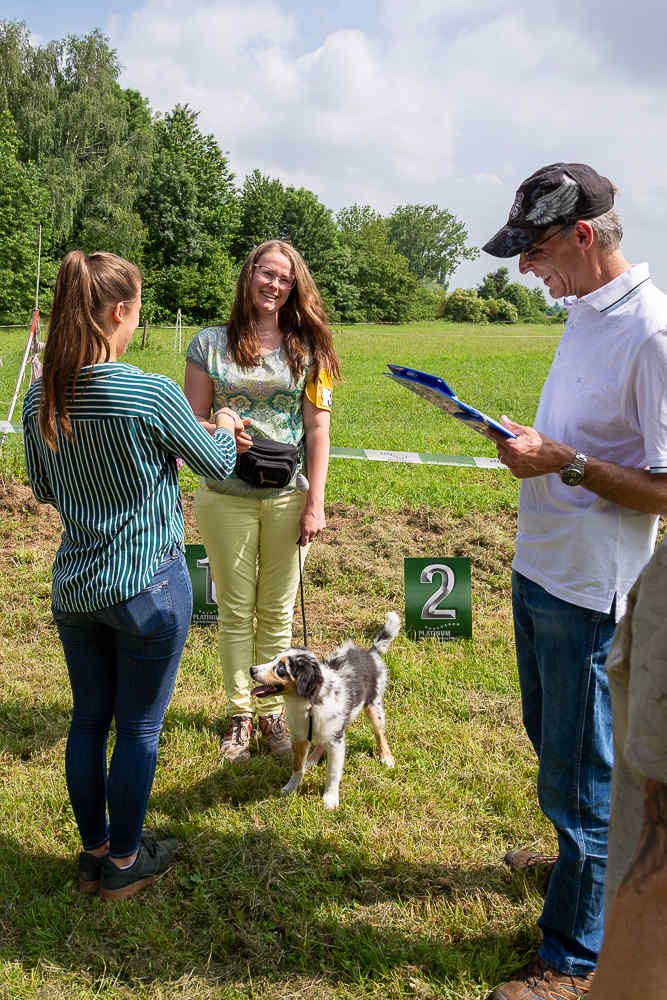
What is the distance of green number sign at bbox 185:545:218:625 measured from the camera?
479 centimetres

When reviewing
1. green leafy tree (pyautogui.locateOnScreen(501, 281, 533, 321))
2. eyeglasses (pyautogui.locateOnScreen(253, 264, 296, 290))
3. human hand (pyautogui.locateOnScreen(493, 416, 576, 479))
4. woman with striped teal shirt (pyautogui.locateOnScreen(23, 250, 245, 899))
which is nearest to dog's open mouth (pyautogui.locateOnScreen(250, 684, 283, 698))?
woman with striped teal shirt (pyautogui.locateOnScreen(23, 250, 245, 899))

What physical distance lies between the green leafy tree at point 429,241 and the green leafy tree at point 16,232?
73.1 metres

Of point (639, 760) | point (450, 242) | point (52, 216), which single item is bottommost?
point (639, 760)

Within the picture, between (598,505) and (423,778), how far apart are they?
1976 mm

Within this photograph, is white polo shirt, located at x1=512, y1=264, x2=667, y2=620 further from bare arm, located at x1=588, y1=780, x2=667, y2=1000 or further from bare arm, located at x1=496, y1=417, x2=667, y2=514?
bare arm, located at x1=588, y1=780, x2=667, y2=1000

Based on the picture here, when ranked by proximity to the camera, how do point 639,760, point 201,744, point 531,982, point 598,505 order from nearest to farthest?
1. point 639,760
2. point 598,505
3. point 531,982
4. point 201,744

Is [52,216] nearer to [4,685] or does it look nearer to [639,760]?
[4,685]

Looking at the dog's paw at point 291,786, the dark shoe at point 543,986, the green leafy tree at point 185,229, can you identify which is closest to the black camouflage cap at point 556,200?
the dark shoe at point 543,986

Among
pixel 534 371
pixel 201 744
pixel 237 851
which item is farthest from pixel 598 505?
pixel 534 371

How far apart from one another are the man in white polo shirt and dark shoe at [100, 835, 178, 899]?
134 centimetres

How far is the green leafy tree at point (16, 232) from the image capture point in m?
32.6

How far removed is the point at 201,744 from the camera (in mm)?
3773

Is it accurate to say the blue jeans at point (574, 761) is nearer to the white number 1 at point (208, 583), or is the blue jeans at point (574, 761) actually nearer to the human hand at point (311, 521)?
the human hand at point (311, 521)

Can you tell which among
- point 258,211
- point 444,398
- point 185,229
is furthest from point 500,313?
point 444,398
